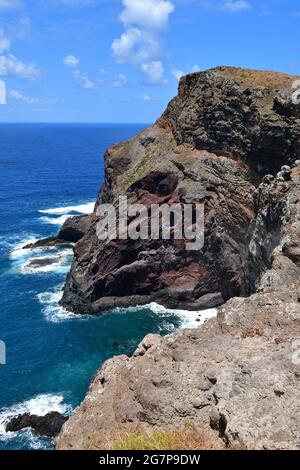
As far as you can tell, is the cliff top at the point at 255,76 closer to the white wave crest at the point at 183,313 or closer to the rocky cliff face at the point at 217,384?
the white wave crest at the point at 183,313

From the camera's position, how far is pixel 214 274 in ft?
220

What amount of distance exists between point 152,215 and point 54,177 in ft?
384

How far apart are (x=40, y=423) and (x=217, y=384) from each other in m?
31.8

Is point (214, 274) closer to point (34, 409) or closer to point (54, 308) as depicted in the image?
point (54, 308)

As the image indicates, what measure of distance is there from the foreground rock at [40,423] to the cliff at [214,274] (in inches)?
874

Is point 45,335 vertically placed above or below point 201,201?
below

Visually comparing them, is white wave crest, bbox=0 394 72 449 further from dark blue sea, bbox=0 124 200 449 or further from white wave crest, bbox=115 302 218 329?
white wave crest, bbox=115 302 218 329

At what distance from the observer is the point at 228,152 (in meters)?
66.7

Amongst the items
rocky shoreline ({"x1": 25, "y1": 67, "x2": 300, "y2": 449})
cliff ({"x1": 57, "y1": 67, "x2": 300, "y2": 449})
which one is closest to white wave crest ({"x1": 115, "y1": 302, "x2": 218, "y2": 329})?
rocky shoreline ({"x1": 25, "y1": 67, "x2": 300, "y2": 449})

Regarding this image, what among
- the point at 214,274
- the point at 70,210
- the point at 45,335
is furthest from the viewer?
the point at 70,210

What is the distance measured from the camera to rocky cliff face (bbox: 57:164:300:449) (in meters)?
14.2

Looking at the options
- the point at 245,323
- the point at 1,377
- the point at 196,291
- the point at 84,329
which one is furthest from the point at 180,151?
the point at 245,323

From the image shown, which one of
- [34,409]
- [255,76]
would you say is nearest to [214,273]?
[255,76]

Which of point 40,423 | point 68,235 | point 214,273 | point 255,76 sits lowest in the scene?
point 40,423
